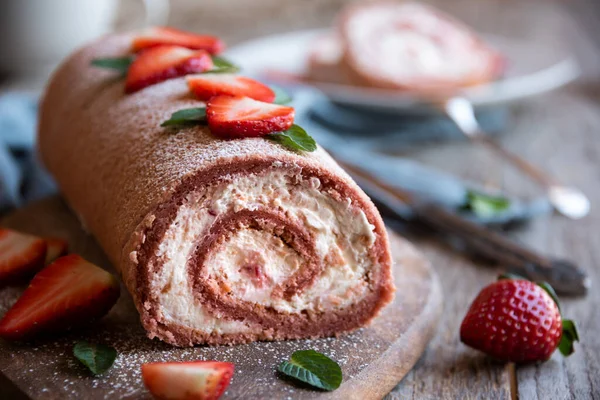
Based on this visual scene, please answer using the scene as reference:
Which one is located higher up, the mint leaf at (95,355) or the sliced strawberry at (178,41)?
the sliced strawberry at (178,41)

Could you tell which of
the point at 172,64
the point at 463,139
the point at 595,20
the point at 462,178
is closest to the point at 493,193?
the point at 462,178

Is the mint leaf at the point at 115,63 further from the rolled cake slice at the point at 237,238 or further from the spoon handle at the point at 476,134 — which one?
the spoon handle at the point at 476,134

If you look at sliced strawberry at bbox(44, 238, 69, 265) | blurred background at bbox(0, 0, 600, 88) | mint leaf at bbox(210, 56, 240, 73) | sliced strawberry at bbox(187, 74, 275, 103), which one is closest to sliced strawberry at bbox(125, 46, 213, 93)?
mint leaf at bbox(210, 56, 240, 73)

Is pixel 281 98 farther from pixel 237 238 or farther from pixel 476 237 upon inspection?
pixel 476 237

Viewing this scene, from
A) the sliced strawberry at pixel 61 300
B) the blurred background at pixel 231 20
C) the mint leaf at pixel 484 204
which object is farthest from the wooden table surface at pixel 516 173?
the sliced strawberry at pixel 61 300

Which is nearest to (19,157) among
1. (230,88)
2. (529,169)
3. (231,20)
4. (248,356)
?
(230,88)

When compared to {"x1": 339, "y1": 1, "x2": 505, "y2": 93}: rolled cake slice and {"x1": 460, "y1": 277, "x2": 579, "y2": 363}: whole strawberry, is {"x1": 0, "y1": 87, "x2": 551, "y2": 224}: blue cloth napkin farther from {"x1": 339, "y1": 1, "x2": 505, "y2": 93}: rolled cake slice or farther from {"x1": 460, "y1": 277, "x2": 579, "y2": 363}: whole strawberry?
{"x1": 460, "y1": 277, "x2": 579, "y2": 363}: whole strawberry
